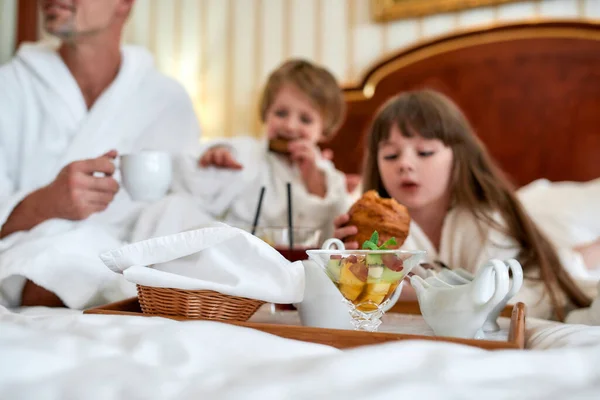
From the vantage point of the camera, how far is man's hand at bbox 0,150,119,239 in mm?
1112

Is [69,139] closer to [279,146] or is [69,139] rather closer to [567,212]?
[279,146]

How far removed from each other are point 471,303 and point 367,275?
128 millimetres

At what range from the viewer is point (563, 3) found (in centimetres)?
200

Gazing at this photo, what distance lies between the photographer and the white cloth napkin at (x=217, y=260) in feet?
2.32

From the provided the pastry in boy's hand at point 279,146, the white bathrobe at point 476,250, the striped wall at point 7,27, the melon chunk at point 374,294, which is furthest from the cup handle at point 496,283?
the striped wall at point 7,27

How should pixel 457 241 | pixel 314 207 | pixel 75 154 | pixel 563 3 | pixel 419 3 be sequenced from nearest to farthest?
pixel 457 241
pixel 75 154
pixel 314 207
pixel 563 3
pixel 419 3

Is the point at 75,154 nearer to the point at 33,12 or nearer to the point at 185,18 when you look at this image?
the point at 185,18

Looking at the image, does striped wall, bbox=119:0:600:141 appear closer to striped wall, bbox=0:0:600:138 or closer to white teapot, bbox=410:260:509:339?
striped wall, bbox=0:0:600:138

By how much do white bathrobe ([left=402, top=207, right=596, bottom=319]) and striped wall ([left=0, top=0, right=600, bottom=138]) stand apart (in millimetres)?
1106

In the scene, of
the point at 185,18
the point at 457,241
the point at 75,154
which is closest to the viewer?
the point at 457,241

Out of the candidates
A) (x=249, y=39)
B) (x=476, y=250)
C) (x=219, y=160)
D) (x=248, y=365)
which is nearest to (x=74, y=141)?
(x=219, y=160)

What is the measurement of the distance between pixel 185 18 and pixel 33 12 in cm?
80

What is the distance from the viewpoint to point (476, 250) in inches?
50.3

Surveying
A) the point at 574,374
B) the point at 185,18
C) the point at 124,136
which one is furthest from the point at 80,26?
the point at 574,374
